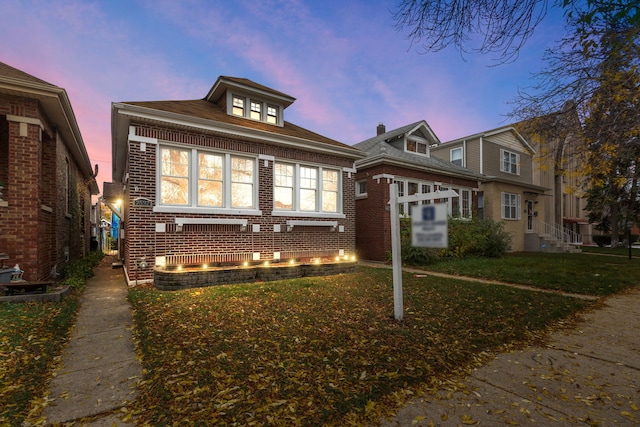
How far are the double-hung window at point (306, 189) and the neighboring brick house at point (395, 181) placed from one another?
2597 mm

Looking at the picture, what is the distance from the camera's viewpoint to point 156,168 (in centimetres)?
836

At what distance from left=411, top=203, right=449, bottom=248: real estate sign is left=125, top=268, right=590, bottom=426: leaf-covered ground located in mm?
1432

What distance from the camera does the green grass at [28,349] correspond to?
2.76 m

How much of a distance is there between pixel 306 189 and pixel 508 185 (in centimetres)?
1431

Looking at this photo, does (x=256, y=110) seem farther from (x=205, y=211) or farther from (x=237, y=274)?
(x=237, y=274)

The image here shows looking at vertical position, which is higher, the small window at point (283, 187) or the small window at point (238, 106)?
the small window at point (238, 106)

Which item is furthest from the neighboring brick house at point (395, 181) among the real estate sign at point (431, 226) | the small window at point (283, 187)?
the real estate sign at point (431, 226)

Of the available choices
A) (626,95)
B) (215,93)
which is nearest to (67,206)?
(215,93)

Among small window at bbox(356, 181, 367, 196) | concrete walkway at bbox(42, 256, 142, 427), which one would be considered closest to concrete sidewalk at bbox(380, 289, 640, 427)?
concrete walkway at bbox(42, 256, 142, 427)

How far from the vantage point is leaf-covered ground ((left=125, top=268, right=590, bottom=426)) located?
9.01 ft

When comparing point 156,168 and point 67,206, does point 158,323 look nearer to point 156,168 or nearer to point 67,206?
point 156,168

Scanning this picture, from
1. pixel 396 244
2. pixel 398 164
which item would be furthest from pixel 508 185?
pixel 396 244

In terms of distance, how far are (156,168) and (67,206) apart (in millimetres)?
6012

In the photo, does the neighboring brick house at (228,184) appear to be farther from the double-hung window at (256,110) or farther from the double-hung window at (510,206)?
the double-hung window at (510,206)
